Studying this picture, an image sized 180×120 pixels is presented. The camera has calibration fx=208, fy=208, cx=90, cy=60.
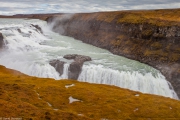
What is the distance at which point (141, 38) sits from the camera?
7375 centimetres

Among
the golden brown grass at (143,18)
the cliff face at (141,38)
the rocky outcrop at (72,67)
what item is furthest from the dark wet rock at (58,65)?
the golden brown grass at (143,18)

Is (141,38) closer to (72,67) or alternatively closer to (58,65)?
(72,67)

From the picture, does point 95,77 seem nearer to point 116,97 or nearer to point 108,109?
point 116,97

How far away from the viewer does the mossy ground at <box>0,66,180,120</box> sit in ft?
72.0

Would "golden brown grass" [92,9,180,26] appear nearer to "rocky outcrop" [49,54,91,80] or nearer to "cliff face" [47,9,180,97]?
"cliff face" [47,9,180,97]

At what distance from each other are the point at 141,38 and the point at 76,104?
52.1 metres

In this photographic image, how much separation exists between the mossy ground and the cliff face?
24.0m

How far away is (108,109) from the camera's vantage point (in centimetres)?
2647

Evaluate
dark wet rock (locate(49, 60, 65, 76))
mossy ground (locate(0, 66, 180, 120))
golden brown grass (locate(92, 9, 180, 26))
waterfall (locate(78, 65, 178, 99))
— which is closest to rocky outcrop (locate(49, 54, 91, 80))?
dark wet rock (locate(49, 60, 65, 76))

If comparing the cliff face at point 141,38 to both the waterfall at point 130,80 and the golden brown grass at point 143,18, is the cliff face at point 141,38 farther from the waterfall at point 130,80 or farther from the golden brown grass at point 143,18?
the waterfall at point 130,80

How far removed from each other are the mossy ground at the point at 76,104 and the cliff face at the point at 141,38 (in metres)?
24.0

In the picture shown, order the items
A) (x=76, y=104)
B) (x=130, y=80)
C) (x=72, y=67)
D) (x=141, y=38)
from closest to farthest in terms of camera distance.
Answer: (x=76, y=104), (x=130, y=80), (x=72, y=67), (x=141, y=38)

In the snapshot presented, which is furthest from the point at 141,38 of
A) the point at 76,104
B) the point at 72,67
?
the point at 76,104

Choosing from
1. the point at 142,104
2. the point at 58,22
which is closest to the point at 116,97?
the point at 142,104
